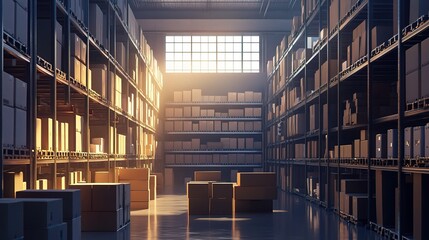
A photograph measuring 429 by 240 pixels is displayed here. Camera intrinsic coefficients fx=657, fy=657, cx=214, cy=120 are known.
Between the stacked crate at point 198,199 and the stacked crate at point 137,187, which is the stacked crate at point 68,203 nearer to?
the stacked crate at point 198,199

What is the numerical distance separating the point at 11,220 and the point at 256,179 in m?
8.86

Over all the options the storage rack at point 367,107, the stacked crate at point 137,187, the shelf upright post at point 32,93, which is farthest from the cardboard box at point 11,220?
the stacked crate at point 137,187

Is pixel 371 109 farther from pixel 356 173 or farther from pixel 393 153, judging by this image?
pixel 356 173

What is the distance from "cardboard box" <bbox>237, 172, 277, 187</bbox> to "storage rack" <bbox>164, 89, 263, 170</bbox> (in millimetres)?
11987

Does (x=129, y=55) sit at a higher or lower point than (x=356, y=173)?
higher

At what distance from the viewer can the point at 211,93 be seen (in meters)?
26.3

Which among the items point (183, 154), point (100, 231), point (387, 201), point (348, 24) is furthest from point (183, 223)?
point (183, 154)

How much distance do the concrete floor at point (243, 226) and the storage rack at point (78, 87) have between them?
128cm

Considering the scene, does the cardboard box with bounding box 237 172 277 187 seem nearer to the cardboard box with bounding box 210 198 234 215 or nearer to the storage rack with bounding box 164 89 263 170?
the cardboard box with bounding box 210 198 234 215

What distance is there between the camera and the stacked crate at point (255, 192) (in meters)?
13.1

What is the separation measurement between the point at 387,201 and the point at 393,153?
31.5 inches

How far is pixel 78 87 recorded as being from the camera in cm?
986

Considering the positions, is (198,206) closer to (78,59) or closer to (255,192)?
(255,192)

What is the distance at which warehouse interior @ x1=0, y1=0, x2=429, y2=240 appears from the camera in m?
7.18
